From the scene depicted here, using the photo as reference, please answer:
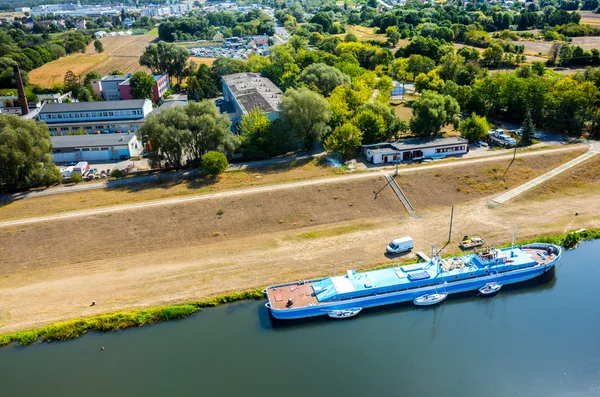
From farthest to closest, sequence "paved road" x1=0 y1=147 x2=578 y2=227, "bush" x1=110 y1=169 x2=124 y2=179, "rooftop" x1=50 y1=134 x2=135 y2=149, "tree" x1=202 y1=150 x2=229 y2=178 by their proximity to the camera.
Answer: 1. "rooftop" x1=50 y1=134 x2=135 y2=149
2. "bush" x1=110 y1=169 x2=124 y2=179
3. "tree" x1=202 y1=150 x2=229 y2=178
4. "paved road" x1=0 y1=147 x2=578 y2=227

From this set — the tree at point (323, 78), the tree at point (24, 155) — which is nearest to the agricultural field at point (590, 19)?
the tree at point (323, 78)

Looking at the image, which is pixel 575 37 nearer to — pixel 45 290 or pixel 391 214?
pixel 391 214

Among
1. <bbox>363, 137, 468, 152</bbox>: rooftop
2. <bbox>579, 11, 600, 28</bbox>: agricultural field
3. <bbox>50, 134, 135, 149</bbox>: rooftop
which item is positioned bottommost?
<bbox>363, 137, 468, 152</bbox>: rooftop

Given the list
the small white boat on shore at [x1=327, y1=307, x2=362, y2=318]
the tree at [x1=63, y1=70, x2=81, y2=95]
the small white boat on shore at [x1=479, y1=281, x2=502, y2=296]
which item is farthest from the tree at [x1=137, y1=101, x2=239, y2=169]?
the tree at [x1=63, y1=70, x2=81, y2=95]

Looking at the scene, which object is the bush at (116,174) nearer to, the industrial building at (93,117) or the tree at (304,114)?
the industrial building at (93,117)

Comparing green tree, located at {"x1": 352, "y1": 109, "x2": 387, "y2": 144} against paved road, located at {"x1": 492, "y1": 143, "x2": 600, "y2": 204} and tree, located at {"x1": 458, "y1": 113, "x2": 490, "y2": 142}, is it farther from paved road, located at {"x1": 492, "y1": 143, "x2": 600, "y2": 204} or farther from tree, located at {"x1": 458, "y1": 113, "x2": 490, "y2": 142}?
paved road, located at {"x1": 492, "y1": 143, "x2": 600, "y2": 204}
